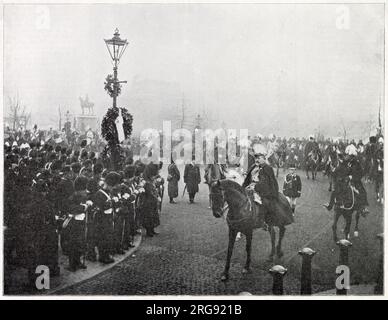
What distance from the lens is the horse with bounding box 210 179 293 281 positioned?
7.37 metres

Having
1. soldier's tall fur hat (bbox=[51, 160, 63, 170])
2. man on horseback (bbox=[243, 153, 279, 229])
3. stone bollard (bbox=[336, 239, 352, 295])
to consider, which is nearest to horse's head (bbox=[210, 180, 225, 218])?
man on horseback (bbox=[243, 153, 279, 229])

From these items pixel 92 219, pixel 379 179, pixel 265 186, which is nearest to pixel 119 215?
pixel 92 219

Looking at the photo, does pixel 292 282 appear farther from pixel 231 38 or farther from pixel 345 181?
pixel 231 38

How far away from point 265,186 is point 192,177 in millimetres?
1462

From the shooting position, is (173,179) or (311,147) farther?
(311,147)

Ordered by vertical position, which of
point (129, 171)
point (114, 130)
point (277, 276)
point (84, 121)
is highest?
point (84, 121)

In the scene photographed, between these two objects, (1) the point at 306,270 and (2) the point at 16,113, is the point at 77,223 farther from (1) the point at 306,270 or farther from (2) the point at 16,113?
(1) the point at 306,270

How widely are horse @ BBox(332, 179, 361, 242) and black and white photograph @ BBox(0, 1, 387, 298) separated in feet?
0.09

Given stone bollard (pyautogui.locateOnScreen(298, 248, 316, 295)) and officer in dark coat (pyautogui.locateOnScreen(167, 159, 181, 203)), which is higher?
officer in dark coat (pyautogui.locateOnScreen(167, 159, 181, 203))

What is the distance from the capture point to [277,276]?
7.34 metres

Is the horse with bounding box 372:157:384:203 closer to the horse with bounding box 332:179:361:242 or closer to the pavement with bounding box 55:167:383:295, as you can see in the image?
the pavement with bounding box 55:167:383:295

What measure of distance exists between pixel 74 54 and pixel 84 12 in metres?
0.84

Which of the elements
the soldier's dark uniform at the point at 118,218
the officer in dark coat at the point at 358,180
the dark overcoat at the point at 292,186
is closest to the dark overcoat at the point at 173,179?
the soldier's dark uniform at the point at 118,218

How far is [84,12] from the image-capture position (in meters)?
8.41
